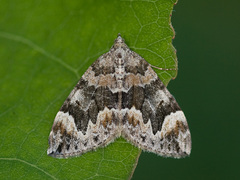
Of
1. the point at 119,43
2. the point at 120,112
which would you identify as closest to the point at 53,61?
the point at 119,43

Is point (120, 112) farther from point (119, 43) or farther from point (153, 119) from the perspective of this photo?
point (119, 43)

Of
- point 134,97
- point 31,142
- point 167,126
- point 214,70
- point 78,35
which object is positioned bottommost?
point 31,142

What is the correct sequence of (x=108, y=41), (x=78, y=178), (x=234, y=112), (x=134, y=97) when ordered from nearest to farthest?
(x=78, y=178)
(x=108, y=41)
(x=134, y=97)
(x=234, y=112)

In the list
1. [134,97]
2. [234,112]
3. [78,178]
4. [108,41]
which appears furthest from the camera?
[234,112]

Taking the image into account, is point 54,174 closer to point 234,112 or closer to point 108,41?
point 108,41

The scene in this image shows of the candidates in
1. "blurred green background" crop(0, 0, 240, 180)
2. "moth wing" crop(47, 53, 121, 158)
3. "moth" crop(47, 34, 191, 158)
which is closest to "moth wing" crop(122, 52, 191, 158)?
"moth" crop(47, 34, 191, 158)

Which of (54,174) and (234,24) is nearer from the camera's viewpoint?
(54,174)

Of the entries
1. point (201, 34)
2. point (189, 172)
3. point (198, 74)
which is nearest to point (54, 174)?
point (189, 172)
